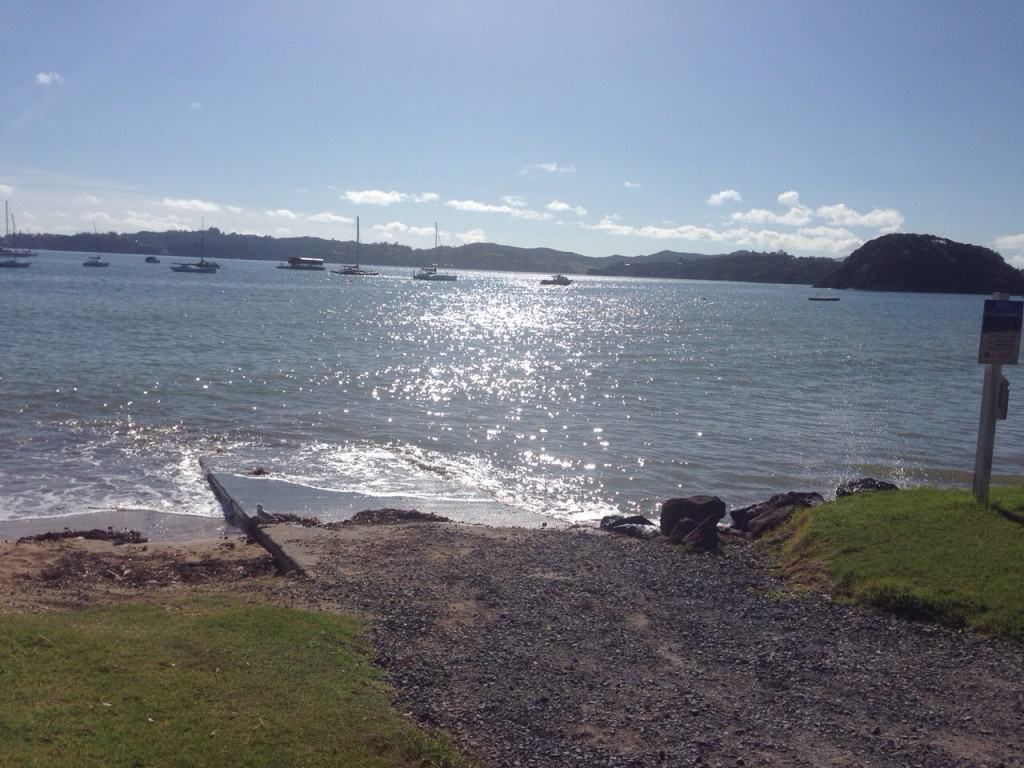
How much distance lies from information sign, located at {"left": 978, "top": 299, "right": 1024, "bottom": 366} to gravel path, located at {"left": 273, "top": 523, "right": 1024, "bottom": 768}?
12.3 feet

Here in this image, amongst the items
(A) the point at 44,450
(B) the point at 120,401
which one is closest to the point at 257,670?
(A) the point at 44,450

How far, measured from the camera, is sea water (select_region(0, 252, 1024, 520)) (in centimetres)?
1855

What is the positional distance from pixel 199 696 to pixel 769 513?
9454mm

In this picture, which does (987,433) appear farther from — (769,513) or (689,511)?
(689,511)

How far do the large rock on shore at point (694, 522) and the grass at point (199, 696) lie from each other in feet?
17.5

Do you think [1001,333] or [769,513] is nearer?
[1001,333]

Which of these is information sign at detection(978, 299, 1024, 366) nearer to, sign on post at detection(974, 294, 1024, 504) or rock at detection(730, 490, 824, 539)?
sign on post at detection(974, 294, 1024, 504)

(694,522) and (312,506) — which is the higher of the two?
(694,522)

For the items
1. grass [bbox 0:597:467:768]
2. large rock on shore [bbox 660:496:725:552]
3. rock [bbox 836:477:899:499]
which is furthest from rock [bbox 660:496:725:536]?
grass [bbox 0:597:467:768]

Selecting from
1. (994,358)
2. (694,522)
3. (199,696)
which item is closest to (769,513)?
(694,522)

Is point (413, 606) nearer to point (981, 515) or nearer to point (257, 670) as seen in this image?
point (257, 670)

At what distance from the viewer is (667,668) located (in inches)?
294

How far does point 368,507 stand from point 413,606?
722cm

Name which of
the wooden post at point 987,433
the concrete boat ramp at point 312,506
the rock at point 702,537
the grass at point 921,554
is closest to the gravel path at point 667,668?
the grass at point 921,554
